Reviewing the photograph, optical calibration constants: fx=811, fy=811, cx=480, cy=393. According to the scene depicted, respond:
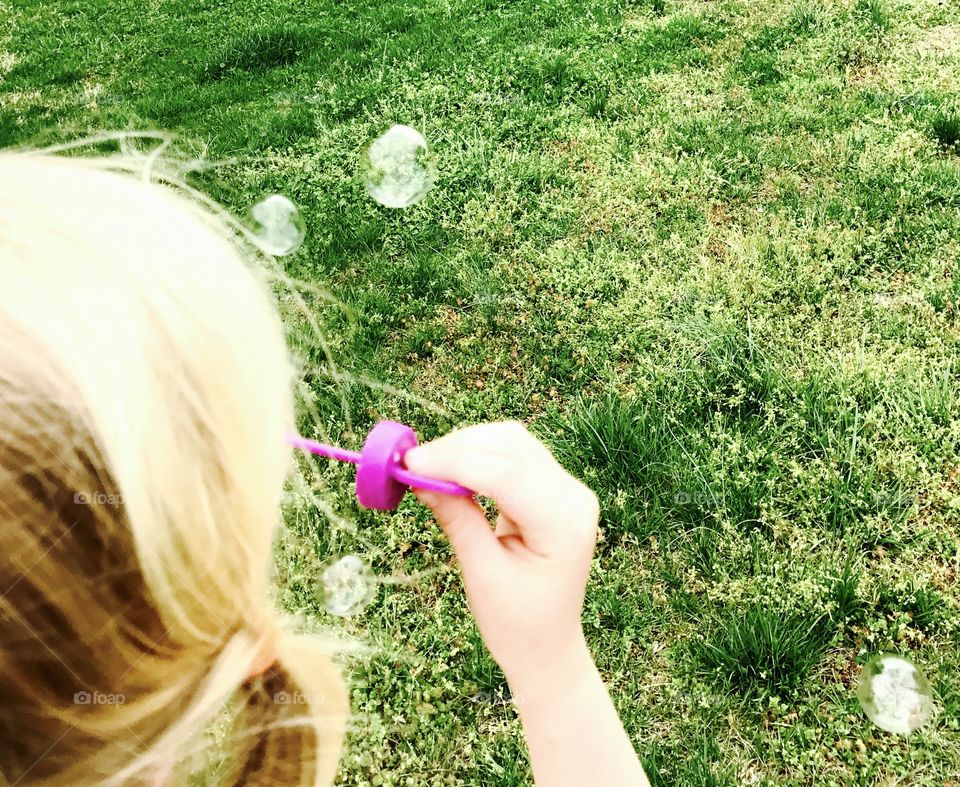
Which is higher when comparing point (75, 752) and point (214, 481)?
point (214, 481)

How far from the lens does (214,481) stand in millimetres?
1098

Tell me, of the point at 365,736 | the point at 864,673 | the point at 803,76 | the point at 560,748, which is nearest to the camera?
the point at 560,748

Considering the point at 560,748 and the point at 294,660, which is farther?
the point at 294,660

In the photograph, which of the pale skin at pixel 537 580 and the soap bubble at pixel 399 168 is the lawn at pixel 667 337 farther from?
the pale skin at pixel 537 580

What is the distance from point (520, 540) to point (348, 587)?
1.82m

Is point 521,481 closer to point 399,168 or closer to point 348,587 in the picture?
point 348,587

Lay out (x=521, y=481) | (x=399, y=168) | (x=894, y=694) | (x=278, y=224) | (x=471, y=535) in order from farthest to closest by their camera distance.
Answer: (x=399, y=168) → (x=278, y=224) → (x=894, y=694) → (x=471, y=535) → (x=521, y=481)

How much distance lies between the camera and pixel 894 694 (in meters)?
2.32

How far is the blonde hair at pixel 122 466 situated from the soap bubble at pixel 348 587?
1634 millimetres

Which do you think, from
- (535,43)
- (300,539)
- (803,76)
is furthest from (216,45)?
(300,539)

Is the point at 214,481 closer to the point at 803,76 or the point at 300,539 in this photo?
the point at 300,539

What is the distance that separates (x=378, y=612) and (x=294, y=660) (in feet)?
4.54

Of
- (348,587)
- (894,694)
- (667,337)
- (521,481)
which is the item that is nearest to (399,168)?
(667,337)

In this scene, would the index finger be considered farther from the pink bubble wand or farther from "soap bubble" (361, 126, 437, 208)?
"soap bubble" (361, 126, 437, 208)
